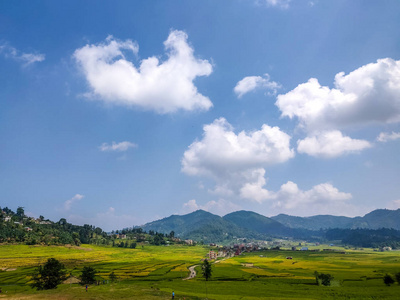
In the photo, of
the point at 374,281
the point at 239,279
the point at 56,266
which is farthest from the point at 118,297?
the point at 374,281

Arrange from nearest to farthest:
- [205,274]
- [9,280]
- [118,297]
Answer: [118,297]
[9,280]
[205,274]

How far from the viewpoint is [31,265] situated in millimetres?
115938

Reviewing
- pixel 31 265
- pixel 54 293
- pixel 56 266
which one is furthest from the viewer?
pixel 31 265

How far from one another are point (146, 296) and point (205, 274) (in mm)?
44298

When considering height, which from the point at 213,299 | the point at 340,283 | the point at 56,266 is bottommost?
the point at 340,283

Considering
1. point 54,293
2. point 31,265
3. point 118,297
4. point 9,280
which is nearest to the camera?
point 118,297

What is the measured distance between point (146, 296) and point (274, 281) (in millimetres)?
55504

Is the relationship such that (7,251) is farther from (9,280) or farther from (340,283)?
(340,283)

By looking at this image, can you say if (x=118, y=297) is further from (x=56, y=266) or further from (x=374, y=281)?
(x=374, y=281)

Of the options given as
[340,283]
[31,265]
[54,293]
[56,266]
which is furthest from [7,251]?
[340,283]

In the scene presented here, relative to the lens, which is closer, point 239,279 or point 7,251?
point 239,279

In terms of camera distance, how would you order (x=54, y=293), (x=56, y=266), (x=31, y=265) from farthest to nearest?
(x=31, y=265) < (x=56, y=266) < (x=54, y=293)

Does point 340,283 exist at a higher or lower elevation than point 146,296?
lower

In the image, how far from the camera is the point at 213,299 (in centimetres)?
5606
